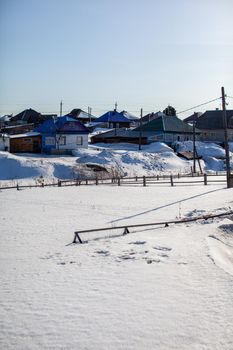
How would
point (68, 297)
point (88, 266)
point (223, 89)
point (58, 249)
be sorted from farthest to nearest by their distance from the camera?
point (223, 89) → point (58, 249) → point (88, 266) → point (68, 297)

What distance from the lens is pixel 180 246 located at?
10992 mm

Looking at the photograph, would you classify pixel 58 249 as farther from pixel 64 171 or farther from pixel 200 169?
pixel 200 169

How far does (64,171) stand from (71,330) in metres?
26.6

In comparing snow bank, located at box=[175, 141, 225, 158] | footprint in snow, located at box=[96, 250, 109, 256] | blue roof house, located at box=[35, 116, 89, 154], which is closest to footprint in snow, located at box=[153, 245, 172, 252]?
footprint in snow, located at box=[96, 250, 109, 256]

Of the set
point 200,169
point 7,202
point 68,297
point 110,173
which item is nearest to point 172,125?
point 200,169

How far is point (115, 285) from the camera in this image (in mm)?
8062

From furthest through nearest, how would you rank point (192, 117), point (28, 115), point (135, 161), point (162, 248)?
point (192, 117)
point (28, 115)
point (135, 161)
point (162, 248)

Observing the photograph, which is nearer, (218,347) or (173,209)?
(218,347)

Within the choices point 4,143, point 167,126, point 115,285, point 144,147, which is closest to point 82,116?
point 167,126

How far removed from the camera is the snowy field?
6.08m

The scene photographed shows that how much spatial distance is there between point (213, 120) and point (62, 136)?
94.0 feet

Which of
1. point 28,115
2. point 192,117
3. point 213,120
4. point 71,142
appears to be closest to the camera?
point 71,142

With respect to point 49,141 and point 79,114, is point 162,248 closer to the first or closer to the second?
point 49,141

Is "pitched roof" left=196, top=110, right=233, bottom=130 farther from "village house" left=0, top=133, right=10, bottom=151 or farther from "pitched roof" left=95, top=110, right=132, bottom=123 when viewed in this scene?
"village house" left=0, top=133, right=10, bottom=151
